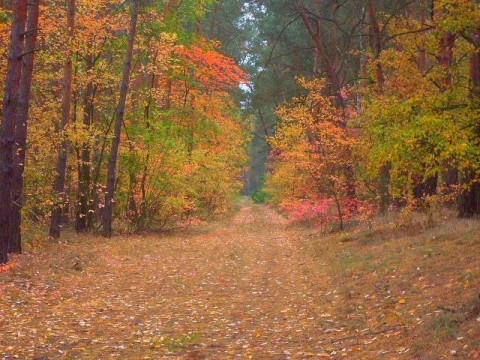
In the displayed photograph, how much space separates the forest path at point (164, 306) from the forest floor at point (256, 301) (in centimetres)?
3

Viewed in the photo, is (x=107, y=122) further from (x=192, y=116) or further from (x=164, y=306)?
(x=164, y=306)

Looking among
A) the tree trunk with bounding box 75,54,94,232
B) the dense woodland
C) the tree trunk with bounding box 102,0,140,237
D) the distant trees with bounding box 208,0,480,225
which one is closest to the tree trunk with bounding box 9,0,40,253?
the dense woodland

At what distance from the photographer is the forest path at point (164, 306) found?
7480mm

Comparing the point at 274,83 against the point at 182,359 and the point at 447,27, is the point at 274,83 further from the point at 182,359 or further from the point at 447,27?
the point at 182,359

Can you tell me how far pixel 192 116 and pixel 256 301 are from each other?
17.6 m

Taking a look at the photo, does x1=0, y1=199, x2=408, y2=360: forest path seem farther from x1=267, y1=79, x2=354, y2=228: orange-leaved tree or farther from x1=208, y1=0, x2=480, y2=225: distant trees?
x1=267, y1=79, x2=354, y2=228: orange-leaved tree

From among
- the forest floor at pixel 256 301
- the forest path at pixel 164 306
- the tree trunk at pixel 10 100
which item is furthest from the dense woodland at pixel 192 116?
the forest path at pixel 164 306

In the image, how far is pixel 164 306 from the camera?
1028 centimetres

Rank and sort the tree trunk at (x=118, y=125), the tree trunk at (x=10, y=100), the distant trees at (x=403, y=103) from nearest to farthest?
the distant trees at (x=403, y=103) → the tree trunk at (x=10, y=100) → the tree trunk at (x=118, y=125)

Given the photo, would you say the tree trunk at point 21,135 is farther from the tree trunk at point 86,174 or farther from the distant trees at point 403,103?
the distant trees at point 403,103

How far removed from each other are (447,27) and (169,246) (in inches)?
516

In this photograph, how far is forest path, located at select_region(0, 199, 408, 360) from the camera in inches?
295

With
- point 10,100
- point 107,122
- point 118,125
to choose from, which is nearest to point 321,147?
point 118,125

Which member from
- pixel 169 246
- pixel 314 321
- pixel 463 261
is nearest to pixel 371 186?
pixel 169 246
